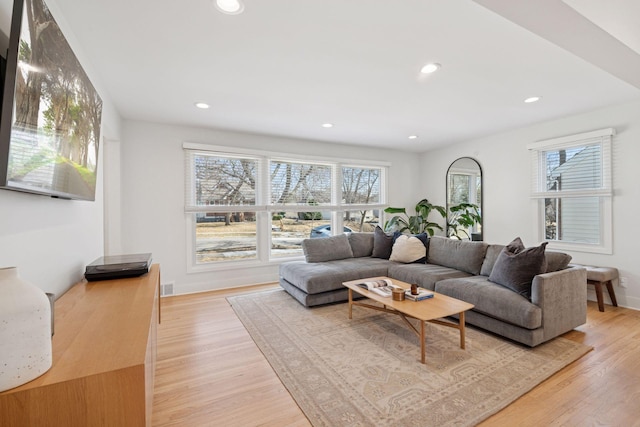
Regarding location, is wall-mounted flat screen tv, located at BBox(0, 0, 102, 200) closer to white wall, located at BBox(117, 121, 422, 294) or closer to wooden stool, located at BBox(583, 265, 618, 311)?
white wall, located at BBox(117, 121, 422, 294)

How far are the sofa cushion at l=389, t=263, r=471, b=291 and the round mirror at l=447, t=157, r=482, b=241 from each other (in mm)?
1715

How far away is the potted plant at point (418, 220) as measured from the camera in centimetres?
547

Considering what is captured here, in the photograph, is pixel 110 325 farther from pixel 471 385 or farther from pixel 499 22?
pixel 499 22

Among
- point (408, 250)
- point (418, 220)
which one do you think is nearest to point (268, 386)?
point (408, 250)

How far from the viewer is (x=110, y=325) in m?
1.17

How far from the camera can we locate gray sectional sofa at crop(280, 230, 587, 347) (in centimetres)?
239

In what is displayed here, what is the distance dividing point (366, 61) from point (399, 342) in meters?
2.44

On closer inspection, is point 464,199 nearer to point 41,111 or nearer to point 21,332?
point 41,111

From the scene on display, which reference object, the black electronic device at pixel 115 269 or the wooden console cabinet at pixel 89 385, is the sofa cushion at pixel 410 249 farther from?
the wooden console cabinet at pixel 89 385

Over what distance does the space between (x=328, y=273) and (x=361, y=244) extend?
129 cm

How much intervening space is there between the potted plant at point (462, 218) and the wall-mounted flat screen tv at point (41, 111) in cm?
520

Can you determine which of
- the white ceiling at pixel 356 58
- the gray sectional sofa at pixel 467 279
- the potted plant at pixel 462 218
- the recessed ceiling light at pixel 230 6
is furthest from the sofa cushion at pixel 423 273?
the recessed ceiling light at pixel 230 6

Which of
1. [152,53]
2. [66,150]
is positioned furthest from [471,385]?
[152,53]

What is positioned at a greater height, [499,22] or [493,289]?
[499,22]
